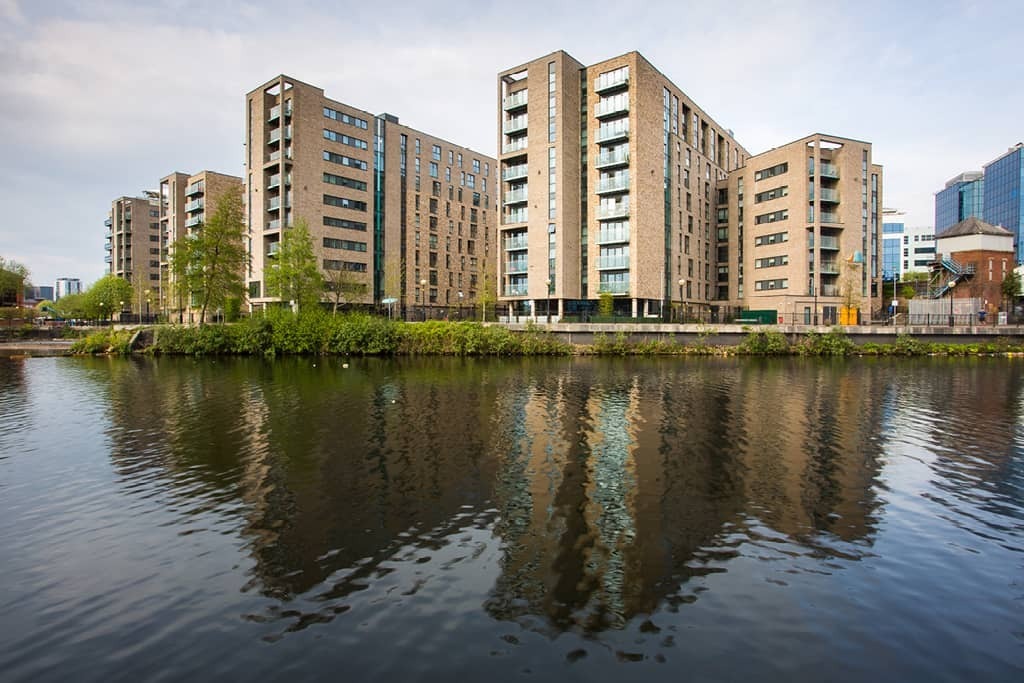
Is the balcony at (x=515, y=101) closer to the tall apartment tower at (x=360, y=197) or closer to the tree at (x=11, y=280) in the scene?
the tall apartment tower at (x=360, y=197)

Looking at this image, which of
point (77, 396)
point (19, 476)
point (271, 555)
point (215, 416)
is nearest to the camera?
point (271, 555)

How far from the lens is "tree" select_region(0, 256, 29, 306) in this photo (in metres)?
93.6

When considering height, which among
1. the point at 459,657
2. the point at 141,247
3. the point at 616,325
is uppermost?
the point at 141,247

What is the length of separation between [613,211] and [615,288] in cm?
901

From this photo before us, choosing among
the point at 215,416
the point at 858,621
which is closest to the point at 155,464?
the point at 215,416

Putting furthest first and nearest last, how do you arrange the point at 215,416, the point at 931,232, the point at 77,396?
the point at 931,232 → the point at 77,396 → the point at 215,416

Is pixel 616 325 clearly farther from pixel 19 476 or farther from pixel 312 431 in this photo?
pixel 19 476

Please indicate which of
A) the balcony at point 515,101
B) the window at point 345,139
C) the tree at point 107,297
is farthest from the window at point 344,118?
the tree at point 107,297

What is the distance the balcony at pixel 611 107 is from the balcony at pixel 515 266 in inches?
754

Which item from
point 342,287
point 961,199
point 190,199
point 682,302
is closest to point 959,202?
point 961,199

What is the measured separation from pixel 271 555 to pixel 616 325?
49.2 metres

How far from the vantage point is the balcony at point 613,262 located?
63844mm

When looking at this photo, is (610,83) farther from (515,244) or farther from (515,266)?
(515,266)

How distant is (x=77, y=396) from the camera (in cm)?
2638
